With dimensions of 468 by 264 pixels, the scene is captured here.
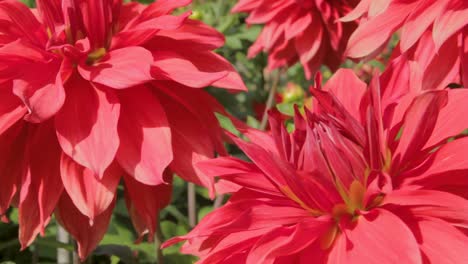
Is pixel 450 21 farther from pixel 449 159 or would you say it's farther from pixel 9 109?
pixel 9 109

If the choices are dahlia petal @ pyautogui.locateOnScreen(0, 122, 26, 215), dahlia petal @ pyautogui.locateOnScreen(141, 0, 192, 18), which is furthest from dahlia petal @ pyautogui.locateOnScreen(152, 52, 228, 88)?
dahlia petal @ pyautogui.locateOnScreen(0, 122, 26, 215)

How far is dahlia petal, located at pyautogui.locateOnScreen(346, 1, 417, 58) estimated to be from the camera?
1255 mm

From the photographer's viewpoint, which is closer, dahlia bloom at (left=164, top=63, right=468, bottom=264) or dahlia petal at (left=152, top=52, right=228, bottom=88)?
dahlia bloom at (left=164, top=63, right=468, bottom=264)

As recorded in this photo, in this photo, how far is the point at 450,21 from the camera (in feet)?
→ 3.75

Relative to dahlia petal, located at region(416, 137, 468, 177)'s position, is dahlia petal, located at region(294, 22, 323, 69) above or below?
below

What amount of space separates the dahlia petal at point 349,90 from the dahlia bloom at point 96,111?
0.44 feet

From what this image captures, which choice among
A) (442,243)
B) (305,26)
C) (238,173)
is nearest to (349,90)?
(238,173)

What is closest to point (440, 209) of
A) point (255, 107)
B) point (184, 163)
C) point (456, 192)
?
point (456, 192)

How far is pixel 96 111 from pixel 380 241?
1.44 ft

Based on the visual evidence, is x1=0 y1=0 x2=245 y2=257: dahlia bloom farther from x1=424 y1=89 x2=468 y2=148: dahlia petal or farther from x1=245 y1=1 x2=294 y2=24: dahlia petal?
x1=245 y1=1 x2=294 y2=24: dahlia petal

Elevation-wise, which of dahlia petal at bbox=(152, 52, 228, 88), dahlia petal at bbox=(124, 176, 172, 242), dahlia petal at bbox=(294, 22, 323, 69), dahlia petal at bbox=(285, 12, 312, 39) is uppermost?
dahlia petal at bbox=(152, 52, 228, 88)

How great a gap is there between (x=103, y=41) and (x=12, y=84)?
16cm

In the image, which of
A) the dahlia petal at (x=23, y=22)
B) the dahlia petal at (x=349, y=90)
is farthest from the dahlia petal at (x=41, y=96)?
the dahlia petal at (x=349, y=90)

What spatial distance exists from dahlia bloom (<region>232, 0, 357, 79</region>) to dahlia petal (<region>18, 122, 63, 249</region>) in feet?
2.96
